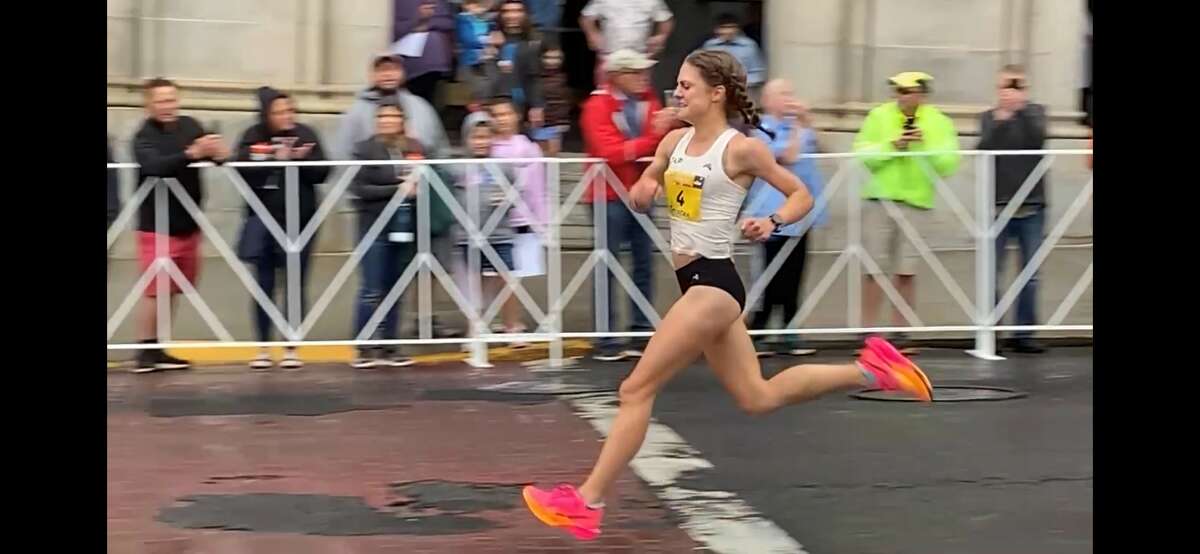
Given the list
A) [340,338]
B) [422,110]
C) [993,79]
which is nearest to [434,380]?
[340,338]

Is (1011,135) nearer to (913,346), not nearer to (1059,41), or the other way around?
(913,346)

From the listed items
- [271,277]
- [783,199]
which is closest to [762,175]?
[783,199]

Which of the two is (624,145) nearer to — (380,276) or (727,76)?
Answer: (380,276)

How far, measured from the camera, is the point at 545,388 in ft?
32.9

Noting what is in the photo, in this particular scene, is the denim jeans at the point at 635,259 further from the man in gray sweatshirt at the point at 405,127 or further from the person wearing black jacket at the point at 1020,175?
the person wearing black jacket at the point at 1020,175

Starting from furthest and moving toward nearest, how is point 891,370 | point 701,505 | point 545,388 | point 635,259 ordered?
point 635,259 → point 545,388 → point 701,505 → point 891,370

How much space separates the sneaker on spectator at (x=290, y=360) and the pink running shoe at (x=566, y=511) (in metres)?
4.61

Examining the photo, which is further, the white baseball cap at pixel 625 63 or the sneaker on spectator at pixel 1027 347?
the sneaker on spectator at pixel 1027 347

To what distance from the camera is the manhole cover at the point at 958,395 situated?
974 centimetres

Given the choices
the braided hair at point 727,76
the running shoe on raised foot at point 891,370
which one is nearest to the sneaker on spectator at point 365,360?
the running shoe on raised foot at point 891,370

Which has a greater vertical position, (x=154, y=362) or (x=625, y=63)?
(x=625, y=63)

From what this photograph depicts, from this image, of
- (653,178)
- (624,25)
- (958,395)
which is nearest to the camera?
(653,178)

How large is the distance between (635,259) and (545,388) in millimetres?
1490
